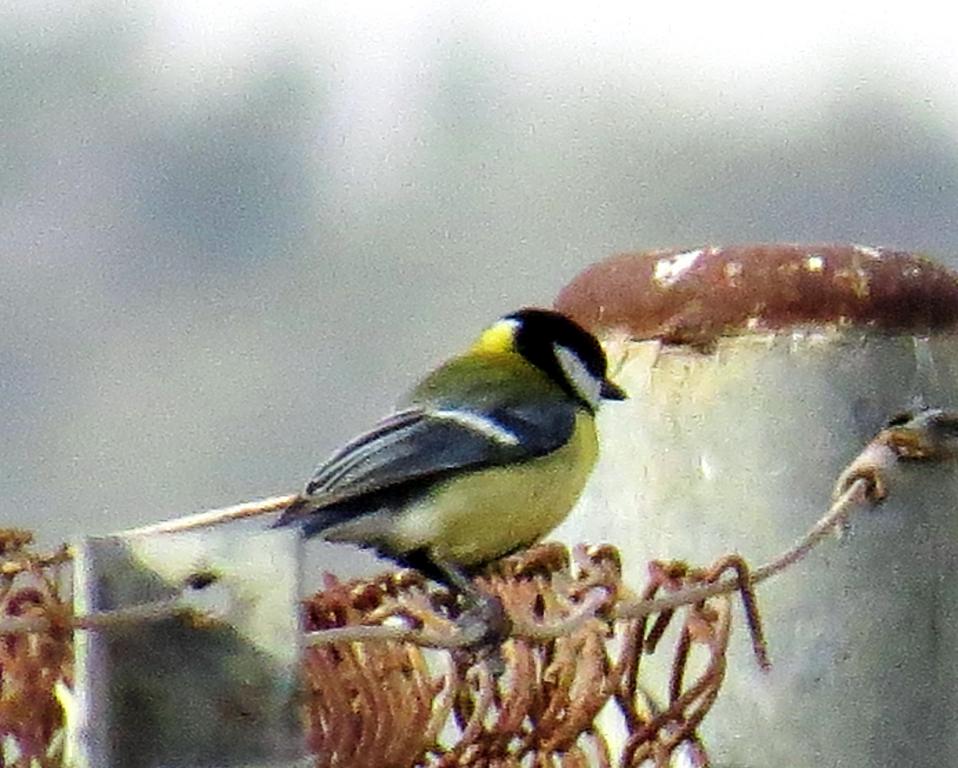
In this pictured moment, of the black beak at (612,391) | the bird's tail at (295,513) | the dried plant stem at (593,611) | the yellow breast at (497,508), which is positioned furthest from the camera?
the yellow breast at (497,508)

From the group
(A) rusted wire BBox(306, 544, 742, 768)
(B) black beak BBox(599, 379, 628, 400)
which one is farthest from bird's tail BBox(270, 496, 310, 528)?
(B) black beak BBox(599, 379, 628, 400)

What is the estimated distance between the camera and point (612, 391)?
75.1 inches

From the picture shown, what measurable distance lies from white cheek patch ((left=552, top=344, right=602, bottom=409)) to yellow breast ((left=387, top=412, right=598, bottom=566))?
0.09 ft

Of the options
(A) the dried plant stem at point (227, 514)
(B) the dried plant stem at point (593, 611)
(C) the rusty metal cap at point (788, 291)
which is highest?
(C) the rusty metal cap at point (788, 291)

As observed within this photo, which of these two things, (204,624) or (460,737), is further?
(460,737)

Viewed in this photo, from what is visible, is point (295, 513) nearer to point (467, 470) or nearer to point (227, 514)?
point (227, 514)

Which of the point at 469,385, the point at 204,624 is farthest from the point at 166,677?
the point at 469,385

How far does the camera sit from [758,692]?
180 cm

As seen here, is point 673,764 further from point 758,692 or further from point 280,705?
point 280,705

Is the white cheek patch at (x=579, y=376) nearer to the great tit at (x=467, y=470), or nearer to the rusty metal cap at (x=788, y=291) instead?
the great tit at (x=467, y=470)

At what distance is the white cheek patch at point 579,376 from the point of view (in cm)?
195

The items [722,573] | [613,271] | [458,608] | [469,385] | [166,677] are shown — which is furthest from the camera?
[469,385]

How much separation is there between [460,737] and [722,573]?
0.21 metres

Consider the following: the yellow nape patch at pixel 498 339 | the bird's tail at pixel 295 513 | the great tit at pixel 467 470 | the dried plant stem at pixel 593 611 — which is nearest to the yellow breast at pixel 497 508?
the great tit at pixel 467 470
